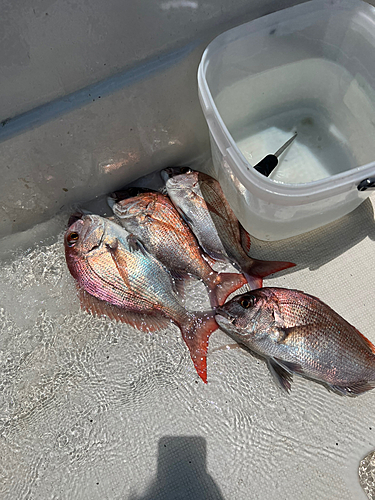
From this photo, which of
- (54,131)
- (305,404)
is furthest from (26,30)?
(305,404)

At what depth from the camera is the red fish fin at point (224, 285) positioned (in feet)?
4.25

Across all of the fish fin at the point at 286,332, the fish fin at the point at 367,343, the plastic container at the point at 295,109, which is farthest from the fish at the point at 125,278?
the fish fin at the point at 367,343

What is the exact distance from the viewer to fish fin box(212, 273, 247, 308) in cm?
130

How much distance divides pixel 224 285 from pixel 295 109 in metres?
0.74

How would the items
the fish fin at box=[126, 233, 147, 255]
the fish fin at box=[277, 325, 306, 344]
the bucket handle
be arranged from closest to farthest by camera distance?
the bucket handle → the fish fin at box=[277, 325, 306, 344] → the fish fin at box=[126, 233, 147, 255]

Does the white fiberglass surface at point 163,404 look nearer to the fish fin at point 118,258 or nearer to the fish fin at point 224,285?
the fish fin at point 224,285

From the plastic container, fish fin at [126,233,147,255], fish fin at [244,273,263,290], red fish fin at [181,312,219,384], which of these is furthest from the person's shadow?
the plastic container

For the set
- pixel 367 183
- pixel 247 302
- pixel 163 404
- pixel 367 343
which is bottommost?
pixel 163 404

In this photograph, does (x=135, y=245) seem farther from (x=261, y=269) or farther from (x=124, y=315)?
(x=261, y=269)

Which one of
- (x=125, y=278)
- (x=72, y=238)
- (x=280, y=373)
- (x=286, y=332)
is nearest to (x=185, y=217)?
(x=125, y=278)

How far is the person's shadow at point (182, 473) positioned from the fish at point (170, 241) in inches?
20.1

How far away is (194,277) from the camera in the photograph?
4.40 ft

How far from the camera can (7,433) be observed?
1.31 meters

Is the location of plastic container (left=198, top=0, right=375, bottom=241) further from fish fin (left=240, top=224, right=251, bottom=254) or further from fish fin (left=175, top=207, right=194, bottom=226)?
fish fin (left=175, top=207, right=194, bottom=226)
